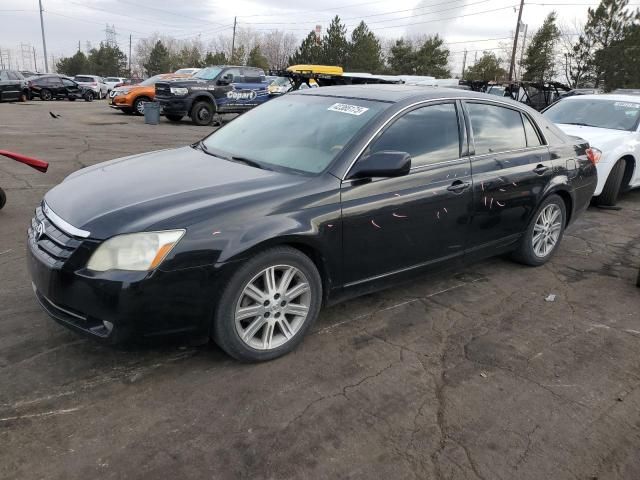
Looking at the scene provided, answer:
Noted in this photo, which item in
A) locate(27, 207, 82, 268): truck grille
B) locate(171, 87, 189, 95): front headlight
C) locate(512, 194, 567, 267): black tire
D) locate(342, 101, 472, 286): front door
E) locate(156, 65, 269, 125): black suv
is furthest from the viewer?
locate(156, 65, 269, 125): black suv

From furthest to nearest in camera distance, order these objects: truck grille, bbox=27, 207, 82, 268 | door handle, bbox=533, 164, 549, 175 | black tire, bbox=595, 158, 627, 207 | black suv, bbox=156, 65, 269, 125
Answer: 1. black suv, bbox=156, 65, 269, 125
2. black tire, bbox=595, 158, 627, 207
3. door handle, bbox=533, 164, 549, 175
4. truck grille, bbox=27, 207, 82, 268

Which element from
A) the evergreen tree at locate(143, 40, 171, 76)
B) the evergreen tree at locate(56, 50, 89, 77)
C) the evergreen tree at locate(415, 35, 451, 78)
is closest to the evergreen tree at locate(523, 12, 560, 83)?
the evergreen tree at locate(415, 35, 451, 78)

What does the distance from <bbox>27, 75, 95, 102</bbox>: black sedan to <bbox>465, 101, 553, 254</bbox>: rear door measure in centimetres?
3030

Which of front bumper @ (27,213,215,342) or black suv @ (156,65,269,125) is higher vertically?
black suv @ (156,65,269,125)

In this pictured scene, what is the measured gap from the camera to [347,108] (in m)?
3.86

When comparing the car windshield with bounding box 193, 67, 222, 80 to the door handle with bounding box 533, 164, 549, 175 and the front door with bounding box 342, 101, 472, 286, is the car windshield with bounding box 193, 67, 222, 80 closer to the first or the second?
the door handle with bounding box 533, 164, 549, 175

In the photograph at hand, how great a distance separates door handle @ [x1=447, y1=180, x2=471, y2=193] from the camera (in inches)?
154

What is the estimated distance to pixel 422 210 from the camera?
3.74 metres

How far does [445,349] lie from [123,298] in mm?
2047

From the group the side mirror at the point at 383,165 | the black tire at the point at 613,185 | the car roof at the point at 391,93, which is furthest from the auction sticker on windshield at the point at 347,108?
the black tire at the point at 613,185

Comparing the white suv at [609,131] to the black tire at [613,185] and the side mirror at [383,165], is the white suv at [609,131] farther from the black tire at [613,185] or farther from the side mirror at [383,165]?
the side mirror at [383,165]

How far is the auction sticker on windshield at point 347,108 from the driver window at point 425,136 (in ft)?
0.89

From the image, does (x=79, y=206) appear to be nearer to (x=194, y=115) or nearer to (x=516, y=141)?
(x=516, y=141)

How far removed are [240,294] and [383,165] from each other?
120cm
